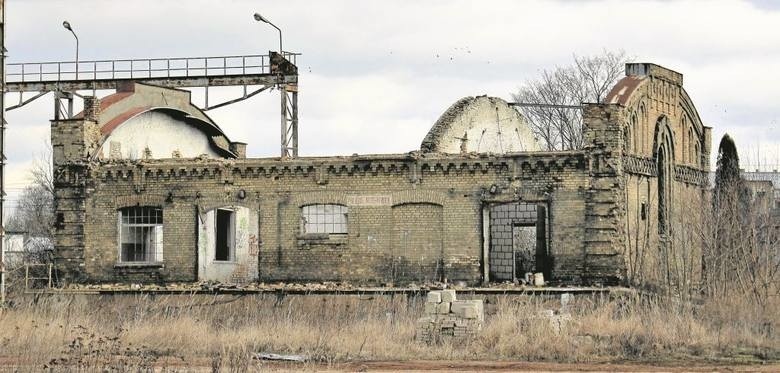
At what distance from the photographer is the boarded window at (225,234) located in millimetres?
35281

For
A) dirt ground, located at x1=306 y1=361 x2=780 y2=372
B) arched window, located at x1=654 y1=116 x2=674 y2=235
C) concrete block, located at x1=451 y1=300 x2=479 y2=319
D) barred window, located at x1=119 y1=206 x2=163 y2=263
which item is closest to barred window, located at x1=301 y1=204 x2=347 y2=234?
barred window, located at x1=119 y1=206 x2=163 y2=263

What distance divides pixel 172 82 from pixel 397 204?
15.4 meters

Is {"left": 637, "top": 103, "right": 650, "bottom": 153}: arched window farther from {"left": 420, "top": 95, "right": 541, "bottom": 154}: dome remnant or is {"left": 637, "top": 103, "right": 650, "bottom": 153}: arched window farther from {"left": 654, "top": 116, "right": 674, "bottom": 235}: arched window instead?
{"left": 420, "top": 95, "right": 541, "bottom": 154}: dome remnant

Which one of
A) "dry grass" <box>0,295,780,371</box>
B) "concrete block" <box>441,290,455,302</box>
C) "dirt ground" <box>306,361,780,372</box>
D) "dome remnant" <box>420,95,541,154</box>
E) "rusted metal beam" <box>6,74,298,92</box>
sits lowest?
"dirt ground" <box>306,361,780,372</box>

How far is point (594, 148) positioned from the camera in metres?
31.4

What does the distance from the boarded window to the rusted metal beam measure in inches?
339

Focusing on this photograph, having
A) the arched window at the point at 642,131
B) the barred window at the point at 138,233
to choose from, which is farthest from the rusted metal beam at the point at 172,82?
the arched window at the point at 642,131

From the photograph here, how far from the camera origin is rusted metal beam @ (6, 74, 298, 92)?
44344 millimetres

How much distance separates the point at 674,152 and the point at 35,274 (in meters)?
17.8

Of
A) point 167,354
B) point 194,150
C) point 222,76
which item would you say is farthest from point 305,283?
point 222,76

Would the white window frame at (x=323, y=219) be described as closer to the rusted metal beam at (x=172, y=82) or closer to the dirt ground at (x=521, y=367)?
the rusted metal beam at (x=172, y=82)

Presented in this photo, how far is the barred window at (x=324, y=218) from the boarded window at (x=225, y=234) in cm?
235

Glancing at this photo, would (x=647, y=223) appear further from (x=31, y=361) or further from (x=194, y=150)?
(x=31, y=361)

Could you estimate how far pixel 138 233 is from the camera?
35.5 m
